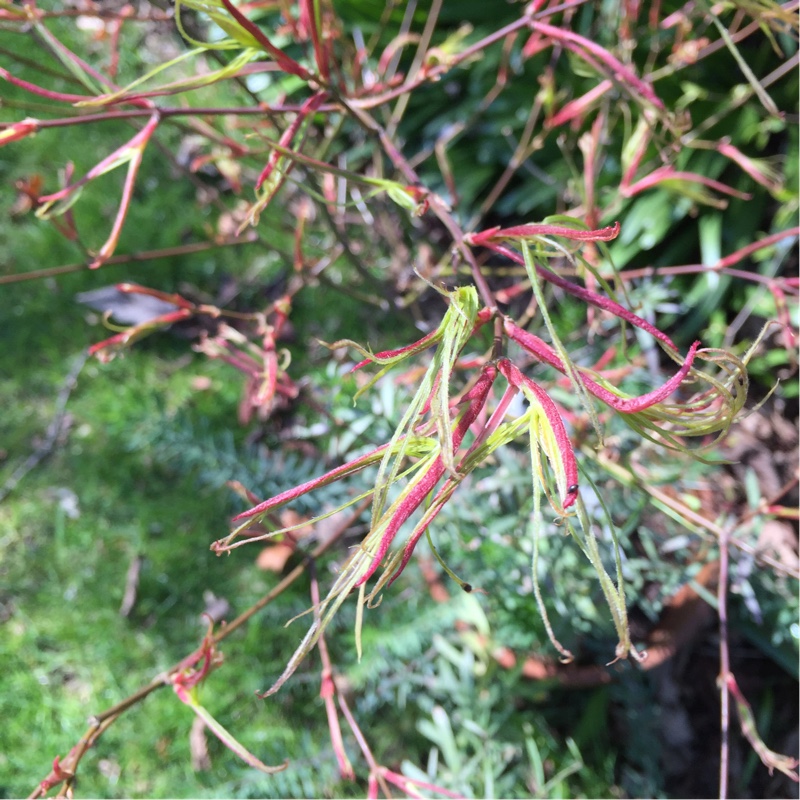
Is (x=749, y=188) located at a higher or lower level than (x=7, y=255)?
higher

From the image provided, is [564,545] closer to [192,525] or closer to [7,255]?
[192,525]

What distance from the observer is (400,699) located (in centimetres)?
132

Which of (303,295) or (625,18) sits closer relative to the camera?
(625,18)

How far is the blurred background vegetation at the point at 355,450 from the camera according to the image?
1.30 m

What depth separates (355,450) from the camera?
4.66 ft

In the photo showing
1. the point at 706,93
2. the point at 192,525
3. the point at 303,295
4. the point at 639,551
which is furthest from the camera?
the point at 303,295

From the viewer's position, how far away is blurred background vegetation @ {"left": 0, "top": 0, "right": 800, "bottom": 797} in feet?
4.26

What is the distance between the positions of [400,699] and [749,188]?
5.45ft

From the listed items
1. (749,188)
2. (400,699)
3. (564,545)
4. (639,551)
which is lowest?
(400,699)

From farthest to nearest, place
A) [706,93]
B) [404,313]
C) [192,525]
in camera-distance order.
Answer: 1. [192,525]
2. [706,93]
3. [404,313]

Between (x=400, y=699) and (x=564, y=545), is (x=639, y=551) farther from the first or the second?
(x=400, y=699)

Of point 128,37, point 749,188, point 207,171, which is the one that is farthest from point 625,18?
point 128,37

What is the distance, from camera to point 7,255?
2.17 metres

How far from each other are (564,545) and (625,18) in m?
1.02
